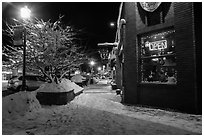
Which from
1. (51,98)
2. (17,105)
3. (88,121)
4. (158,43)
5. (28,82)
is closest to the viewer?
(88,121)

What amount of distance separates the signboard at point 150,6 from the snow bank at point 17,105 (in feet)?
22.5

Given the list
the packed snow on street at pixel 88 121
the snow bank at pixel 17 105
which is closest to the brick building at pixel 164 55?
the packed snow on street at pixel 88 121

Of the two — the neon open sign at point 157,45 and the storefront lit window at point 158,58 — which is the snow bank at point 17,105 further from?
the neon open sign at point 157,45

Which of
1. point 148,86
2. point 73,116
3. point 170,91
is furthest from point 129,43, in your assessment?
point 73,116

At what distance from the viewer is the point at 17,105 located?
7.17 meters

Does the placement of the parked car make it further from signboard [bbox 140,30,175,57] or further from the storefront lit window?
signboard [bbox 140,30,175,57]

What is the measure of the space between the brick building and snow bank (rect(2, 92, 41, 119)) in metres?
4.86

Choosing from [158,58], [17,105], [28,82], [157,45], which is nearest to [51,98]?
[17,105]

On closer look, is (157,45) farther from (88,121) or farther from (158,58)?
(88,121)

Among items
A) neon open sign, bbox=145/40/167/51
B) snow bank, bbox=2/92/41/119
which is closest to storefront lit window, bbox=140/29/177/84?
neon open sign, bbox=145/40/167/51

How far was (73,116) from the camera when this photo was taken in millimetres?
7105

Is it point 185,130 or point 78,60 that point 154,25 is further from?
point 78,60

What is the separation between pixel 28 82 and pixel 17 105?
391 inches

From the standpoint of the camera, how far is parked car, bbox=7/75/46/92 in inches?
628
